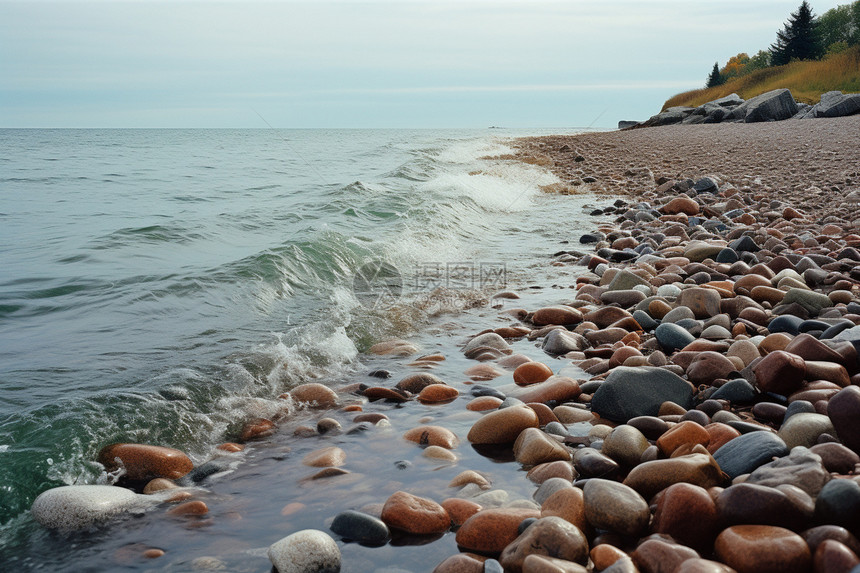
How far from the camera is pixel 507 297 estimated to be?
5.07 meters

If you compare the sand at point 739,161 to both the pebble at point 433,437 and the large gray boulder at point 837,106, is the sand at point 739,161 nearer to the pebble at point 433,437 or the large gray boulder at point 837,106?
the large gray boulder at point 837,106

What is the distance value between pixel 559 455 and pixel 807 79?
39.1 m

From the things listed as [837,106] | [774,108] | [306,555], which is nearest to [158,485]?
[306,555]

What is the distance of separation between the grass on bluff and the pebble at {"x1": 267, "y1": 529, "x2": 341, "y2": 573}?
35260 mm

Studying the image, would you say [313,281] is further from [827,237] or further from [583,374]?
[827,237]

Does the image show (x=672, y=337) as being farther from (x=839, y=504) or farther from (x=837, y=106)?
(x=837, y=106)

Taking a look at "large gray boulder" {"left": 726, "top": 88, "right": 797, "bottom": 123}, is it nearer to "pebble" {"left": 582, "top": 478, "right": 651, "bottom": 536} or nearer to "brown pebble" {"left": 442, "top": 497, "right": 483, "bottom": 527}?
"pebble" {"left": 582, "top": 478, "right": 651, "bottom": 536}

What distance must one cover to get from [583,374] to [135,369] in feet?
8.58

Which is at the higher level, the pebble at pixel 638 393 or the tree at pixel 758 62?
the tree at pixel 758 62

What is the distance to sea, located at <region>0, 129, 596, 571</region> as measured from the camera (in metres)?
2.74

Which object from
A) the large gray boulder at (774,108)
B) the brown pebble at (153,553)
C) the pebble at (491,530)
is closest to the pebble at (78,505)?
the brown pebble at (153,553)

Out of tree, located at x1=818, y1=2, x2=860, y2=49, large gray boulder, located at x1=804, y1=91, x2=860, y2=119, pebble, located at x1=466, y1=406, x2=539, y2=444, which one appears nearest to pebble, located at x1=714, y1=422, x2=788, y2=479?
pebble, located at x1=466, y1=406, x2=539, y2=444

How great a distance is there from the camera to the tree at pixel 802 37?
3781 cm

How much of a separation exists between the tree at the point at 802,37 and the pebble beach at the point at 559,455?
43.1 m
